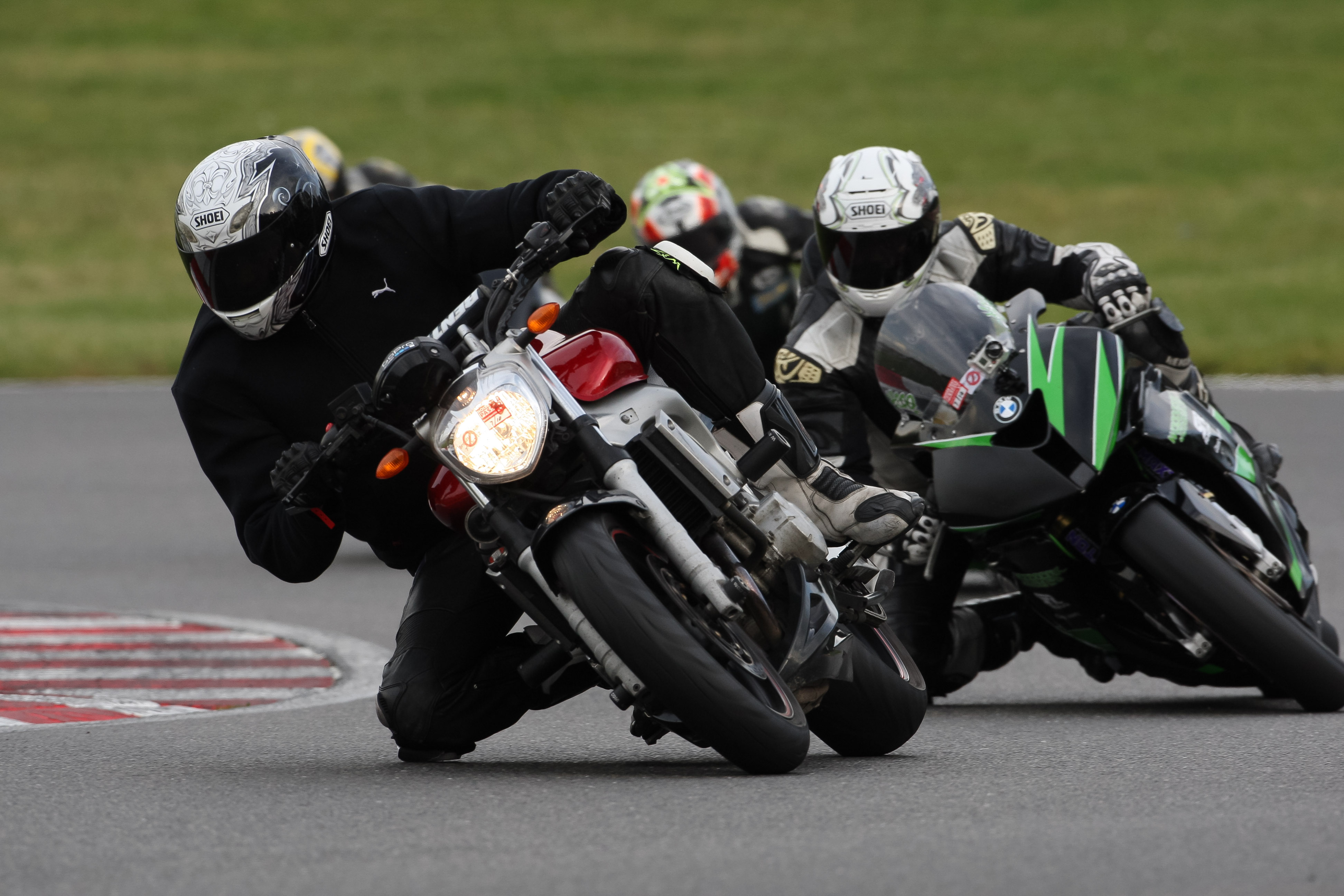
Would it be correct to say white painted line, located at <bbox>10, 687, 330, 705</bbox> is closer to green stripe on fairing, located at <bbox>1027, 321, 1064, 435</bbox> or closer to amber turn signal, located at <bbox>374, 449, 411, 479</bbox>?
amber turn signal, located at <bbox>374, 449, 411, 479</bbox>

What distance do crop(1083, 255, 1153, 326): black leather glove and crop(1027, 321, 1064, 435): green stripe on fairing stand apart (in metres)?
0.56

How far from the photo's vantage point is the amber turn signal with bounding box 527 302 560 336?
4.29 meters

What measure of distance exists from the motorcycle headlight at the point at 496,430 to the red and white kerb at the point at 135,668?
218cm

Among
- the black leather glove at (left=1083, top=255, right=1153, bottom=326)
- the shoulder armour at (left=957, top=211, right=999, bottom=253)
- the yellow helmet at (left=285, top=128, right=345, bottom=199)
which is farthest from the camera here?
the yellow helmet at (left=285, top=128, right=345, bottom=199)

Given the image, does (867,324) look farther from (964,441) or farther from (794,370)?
(964,441)

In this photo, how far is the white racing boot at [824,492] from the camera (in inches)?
186

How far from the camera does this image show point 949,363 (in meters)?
5.36

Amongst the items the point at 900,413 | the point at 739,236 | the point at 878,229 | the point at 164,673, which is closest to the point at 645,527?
the point at 900,413

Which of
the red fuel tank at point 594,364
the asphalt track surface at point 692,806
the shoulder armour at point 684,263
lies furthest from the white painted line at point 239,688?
the shoulder armour at point 684,263

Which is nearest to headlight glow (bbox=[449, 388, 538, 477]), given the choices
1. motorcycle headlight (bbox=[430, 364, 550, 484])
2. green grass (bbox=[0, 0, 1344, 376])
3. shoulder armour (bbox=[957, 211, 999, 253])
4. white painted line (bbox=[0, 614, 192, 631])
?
motorcycle headlight (bbox=[430, 364, 550, 484])

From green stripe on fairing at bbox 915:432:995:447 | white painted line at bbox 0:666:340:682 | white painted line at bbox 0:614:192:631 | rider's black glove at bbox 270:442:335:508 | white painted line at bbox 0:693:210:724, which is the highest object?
rider's black glove at bbox 270:442:335:508

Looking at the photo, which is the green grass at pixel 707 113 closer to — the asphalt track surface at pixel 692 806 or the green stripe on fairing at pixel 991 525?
the asphalt track surface at pixel 692 806

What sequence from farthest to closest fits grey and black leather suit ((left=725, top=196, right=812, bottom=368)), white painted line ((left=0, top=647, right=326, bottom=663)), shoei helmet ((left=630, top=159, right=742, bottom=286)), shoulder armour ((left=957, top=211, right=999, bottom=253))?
1. shoei helmet ((left=630, top=159, right=742, bottom=286))
2. grey and black leather suit ((left=725, top=196, right=812, bottom=368))
3. white painted line ((left=0, top=647, right=326, bottom=663))
4. shoulder armour ((left=957, top=211, right=999, bottom=253))

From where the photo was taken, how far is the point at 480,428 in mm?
4238
